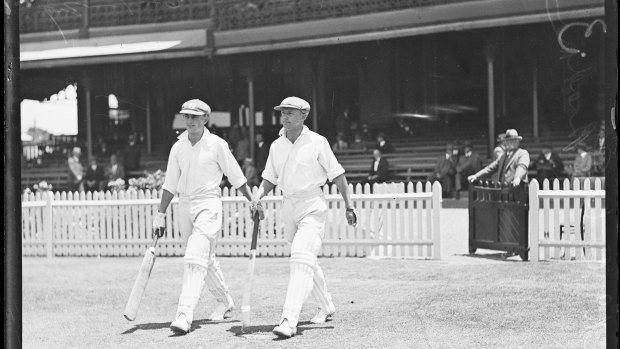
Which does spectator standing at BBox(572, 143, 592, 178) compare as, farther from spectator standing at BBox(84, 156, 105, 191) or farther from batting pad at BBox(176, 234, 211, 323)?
spectator standing at BBox(84, 156, 105, 191)

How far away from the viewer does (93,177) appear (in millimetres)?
15555

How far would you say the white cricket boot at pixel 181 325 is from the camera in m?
6.09

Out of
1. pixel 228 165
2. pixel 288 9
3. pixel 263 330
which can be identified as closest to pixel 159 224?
pixel 228 165

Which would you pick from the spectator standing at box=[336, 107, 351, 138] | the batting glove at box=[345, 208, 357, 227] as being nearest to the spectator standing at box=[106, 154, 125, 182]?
the spectator standing at box=[336, 107, 351, 138]

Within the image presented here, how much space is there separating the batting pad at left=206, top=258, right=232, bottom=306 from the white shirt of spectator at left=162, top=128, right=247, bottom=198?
541 millimetres

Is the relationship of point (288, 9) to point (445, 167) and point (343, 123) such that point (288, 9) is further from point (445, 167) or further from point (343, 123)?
point (445, 167)

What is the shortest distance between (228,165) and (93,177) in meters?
9.60

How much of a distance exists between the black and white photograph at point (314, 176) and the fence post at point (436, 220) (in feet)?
0.11

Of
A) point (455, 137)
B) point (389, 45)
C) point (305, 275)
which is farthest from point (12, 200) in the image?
point (389, 45)

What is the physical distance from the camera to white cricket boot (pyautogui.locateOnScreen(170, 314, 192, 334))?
6.09 meters

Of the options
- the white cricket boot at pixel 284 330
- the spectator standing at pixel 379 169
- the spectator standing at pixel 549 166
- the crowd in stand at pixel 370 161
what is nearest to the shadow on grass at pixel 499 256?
the crowd in stand at pixel 370 161

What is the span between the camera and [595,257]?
9820 millimetres

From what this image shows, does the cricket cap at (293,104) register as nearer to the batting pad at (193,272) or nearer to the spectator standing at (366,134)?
the batting pad at (193,272)

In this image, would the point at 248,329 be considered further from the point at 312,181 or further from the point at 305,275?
the point at 312,181
